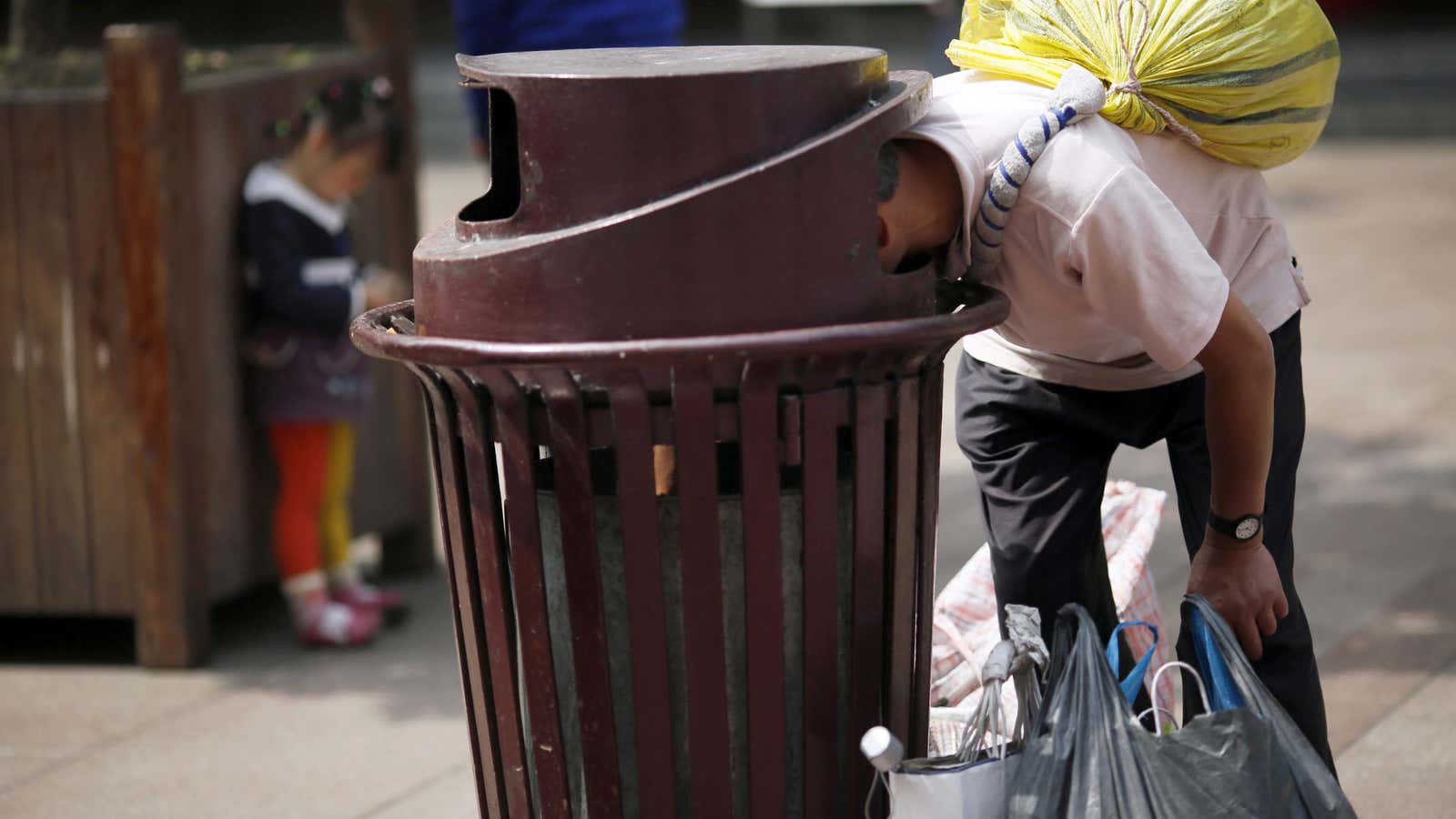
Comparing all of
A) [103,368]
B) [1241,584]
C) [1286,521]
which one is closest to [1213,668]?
[1241,584]

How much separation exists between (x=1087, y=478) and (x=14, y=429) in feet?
8.68

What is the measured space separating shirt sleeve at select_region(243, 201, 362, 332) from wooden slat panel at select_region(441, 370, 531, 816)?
1957 mm

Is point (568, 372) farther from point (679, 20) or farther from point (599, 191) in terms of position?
point (679, 20)

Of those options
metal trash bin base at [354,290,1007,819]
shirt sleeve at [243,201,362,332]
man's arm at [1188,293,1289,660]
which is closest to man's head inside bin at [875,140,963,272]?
metal trash bin base at [354,290,1007,819]

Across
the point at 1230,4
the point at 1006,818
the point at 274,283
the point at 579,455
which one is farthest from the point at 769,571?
the point at 274,283

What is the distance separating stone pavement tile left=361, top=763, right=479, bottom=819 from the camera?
10.3 feet

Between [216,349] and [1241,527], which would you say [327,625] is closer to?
[216,349]

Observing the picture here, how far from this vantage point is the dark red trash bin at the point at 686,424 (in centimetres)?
191

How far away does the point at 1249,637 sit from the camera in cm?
234

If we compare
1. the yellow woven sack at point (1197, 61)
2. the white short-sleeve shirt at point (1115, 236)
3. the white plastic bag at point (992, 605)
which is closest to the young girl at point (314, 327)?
the white plastic bag at point (992, 605)

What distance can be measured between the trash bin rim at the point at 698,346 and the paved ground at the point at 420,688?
1.49 m

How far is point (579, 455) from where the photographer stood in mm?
1961

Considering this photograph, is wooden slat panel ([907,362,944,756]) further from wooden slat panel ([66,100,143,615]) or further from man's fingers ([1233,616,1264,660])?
wooden slat panel ([66,100,143,615])

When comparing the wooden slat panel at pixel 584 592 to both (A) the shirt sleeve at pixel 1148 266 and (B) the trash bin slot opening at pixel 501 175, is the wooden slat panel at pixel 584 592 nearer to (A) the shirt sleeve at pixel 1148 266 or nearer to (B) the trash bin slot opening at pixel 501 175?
(B) the trash bin slot opening at pixel 501 175
